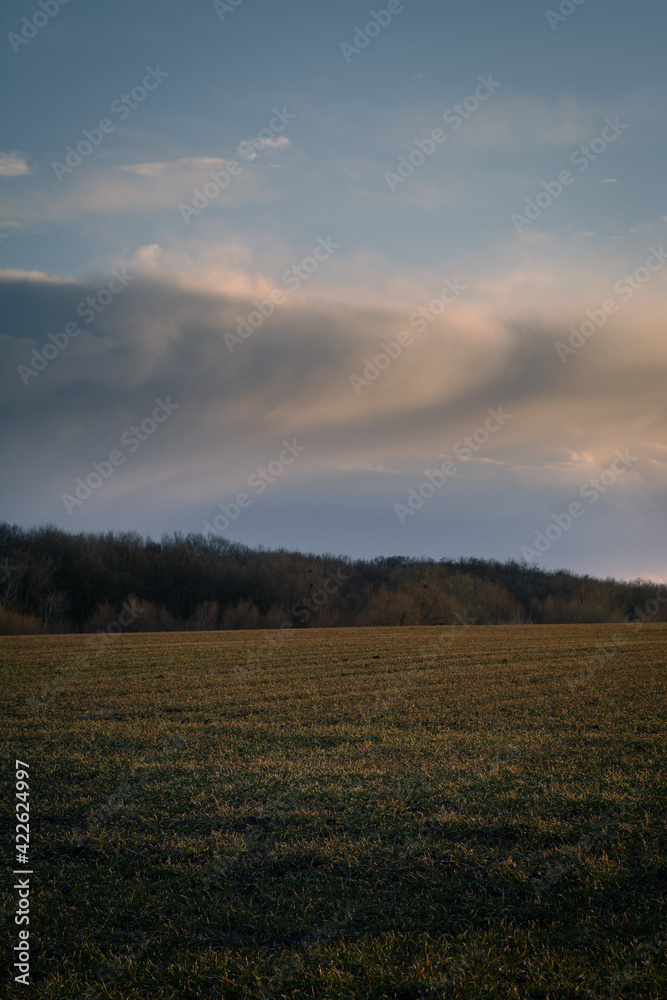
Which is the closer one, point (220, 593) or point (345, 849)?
point (345, 849)

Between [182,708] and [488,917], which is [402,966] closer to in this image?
[488,917]

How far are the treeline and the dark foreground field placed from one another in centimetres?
4218

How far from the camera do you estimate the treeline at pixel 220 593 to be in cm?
5834

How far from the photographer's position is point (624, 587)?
323 feet

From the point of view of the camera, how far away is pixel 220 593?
74750mm

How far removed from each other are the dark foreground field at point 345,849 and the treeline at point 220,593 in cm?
4218

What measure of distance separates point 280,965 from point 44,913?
6.77ft

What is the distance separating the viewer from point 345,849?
6.00 m

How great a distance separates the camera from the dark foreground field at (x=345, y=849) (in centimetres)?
421

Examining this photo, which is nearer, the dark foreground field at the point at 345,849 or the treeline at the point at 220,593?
the dark foreground field at the point at 345,849

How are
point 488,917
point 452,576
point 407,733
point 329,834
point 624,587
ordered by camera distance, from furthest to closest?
point 624,587 → point 452,576 → point 407,733 → point 329,834 → point 488,917

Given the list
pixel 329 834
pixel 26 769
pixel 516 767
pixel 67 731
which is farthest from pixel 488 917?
pixel 67 731

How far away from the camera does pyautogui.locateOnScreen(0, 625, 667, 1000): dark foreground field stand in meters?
4.21

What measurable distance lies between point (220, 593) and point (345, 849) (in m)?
70.5
